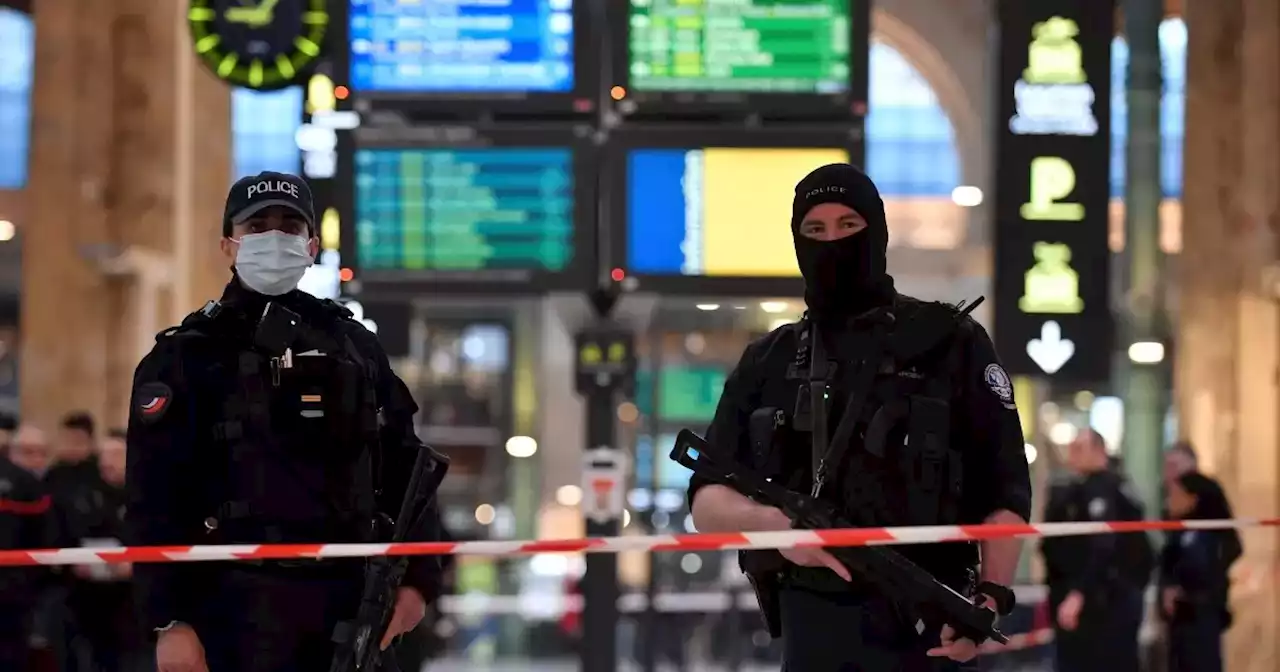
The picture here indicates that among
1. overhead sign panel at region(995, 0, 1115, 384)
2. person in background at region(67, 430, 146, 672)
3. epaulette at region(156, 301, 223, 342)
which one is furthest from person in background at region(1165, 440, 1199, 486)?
epaulette at region(156, 301, 223, 342)

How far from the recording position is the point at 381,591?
398 centimetres

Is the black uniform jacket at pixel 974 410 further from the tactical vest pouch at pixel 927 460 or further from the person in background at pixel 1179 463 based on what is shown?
the person in background at pixel 1179 463

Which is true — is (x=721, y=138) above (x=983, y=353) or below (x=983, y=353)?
above

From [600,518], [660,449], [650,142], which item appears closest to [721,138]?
[650,142]

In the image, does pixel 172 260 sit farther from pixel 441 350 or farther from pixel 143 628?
pixel 441 350

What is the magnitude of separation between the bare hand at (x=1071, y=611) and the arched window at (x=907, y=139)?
2779 cm

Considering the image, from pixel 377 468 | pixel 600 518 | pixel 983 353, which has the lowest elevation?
pixel 600 518

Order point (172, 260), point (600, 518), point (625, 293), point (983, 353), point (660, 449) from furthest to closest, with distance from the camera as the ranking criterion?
1. point (660, 449)
2. point (172, 260)
3. point (600, 518)
4. point (625, 293)
5. point (983, 353)

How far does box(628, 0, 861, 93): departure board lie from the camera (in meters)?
8.95

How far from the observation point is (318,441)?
13.0ft

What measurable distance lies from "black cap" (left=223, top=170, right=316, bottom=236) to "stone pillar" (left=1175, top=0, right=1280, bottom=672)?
9.62 meters

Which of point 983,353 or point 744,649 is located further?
point 744,649

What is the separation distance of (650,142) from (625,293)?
83 centimetres

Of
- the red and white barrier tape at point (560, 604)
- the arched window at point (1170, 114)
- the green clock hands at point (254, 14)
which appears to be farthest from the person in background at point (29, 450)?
the arched window at point (1170, 114)
